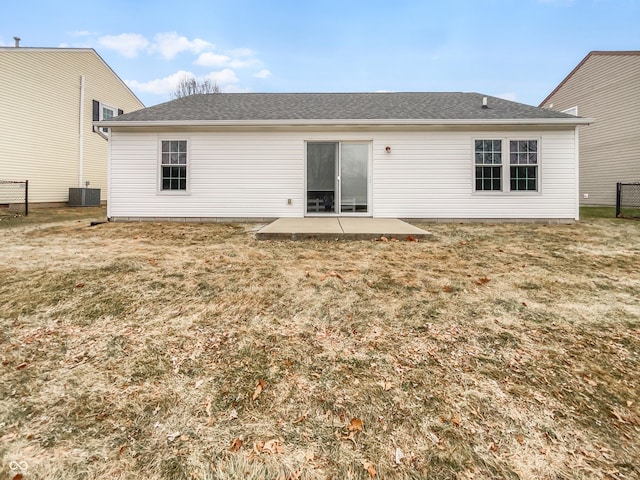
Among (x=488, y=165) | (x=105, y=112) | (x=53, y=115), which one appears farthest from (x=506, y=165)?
(x=105, y=112)

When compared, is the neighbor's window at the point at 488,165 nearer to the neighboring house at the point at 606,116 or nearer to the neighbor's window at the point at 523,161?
the neighbor's window at the point at 523,161

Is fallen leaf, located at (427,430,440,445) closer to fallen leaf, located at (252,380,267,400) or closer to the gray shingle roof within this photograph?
fallen leaf, located at (252,380,267,400)

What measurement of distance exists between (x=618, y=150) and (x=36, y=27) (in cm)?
2744

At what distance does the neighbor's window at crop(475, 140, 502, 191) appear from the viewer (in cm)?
900

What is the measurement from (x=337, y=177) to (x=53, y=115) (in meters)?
13.3

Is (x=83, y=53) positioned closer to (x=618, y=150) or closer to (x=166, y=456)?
(x=166, y=456)

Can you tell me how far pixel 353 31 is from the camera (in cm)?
1758

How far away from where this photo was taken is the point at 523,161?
8.95 m

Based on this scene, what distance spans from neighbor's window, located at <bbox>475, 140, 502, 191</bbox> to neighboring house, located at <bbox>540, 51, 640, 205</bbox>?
7.10 m

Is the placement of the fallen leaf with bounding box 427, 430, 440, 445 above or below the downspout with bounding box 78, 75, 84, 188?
below
